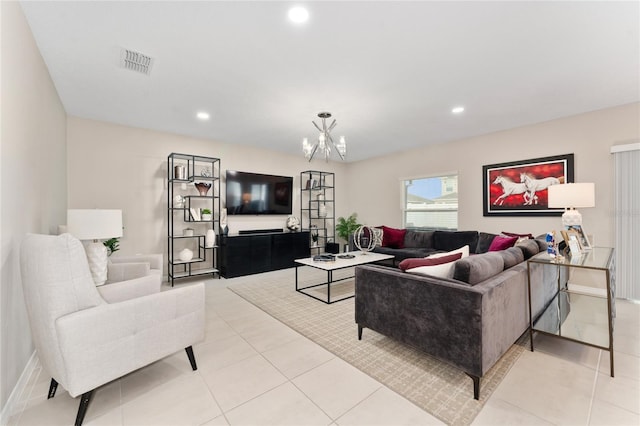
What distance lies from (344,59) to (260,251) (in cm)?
373

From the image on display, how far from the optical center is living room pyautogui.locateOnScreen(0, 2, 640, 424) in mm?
1700

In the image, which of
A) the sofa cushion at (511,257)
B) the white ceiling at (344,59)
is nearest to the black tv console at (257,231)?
the white ceiling at (344,59)

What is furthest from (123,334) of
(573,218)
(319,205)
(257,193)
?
(319,205)

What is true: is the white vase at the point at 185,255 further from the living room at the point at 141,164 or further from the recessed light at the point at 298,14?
the recessed light at the point at 298,14

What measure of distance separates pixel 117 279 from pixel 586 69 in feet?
16.1

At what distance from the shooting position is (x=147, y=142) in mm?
4430

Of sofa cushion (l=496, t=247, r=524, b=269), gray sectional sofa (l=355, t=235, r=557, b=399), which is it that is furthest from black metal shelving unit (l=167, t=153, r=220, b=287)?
sofa cushion (l=496, t=247, r=524, b=269)

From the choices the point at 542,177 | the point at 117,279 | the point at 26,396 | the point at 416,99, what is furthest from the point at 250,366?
the point at 542,177

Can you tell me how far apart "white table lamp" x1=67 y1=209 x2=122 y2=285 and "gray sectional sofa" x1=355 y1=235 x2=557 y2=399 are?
2.08 m

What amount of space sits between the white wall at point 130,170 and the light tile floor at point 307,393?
8.71ft

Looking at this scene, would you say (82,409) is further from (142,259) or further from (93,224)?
(142,259)

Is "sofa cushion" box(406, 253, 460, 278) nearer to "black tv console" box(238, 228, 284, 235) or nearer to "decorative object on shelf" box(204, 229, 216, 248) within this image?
"decorative object on shelf" box(204, 229, 216, 248)

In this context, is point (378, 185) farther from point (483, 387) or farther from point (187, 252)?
point (483, 387)

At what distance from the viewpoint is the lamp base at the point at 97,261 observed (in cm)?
213
